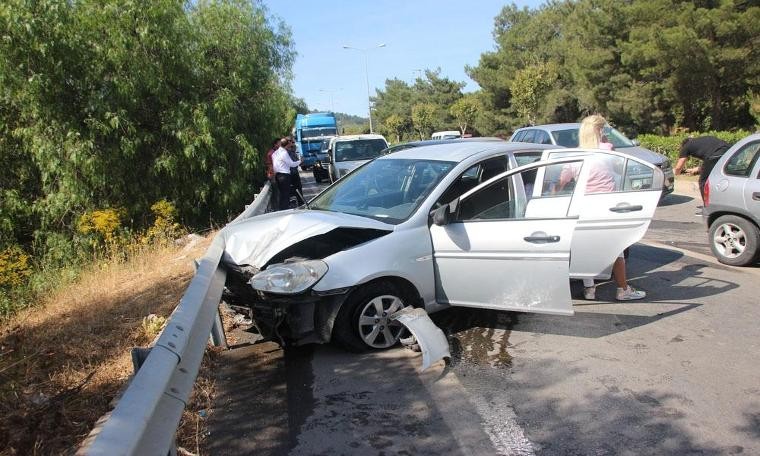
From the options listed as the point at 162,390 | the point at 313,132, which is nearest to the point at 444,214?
the point at 162,390

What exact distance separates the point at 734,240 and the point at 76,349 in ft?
24.6

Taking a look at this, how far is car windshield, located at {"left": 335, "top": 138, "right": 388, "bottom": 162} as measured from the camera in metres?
17.7

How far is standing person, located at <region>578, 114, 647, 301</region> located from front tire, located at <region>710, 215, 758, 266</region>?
5.85 ft

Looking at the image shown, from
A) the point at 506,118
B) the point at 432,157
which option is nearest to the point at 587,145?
the point at 432,157

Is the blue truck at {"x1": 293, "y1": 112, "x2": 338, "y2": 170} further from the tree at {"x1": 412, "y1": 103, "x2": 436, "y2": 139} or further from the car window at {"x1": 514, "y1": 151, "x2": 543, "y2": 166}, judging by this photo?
the tree at {"x1": 412, "y1": 103, "x2": 436, "y2": 139}

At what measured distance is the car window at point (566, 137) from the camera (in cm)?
1281

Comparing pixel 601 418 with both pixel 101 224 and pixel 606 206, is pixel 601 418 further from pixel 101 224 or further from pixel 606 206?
pixel 101 224

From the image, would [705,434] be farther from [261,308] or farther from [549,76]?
[549,76]

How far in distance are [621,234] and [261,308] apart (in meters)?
3.30

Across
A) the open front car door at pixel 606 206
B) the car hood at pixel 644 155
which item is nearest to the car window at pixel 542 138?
the car hood at pixel 644 155

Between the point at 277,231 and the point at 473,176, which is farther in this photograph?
the point at 473,176

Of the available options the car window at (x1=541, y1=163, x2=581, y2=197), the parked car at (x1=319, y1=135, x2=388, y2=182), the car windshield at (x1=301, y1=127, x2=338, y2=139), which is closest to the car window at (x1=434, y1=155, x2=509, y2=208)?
the car window at (x1=541, y1=163, x2=581, y2=197)

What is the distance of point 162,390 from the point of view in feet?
8.32

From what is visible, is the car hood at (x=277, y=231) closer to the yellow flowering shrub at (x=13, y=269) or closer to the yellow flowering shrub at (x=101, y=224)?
the yellow flowering shrub at (x=13, y=269)
